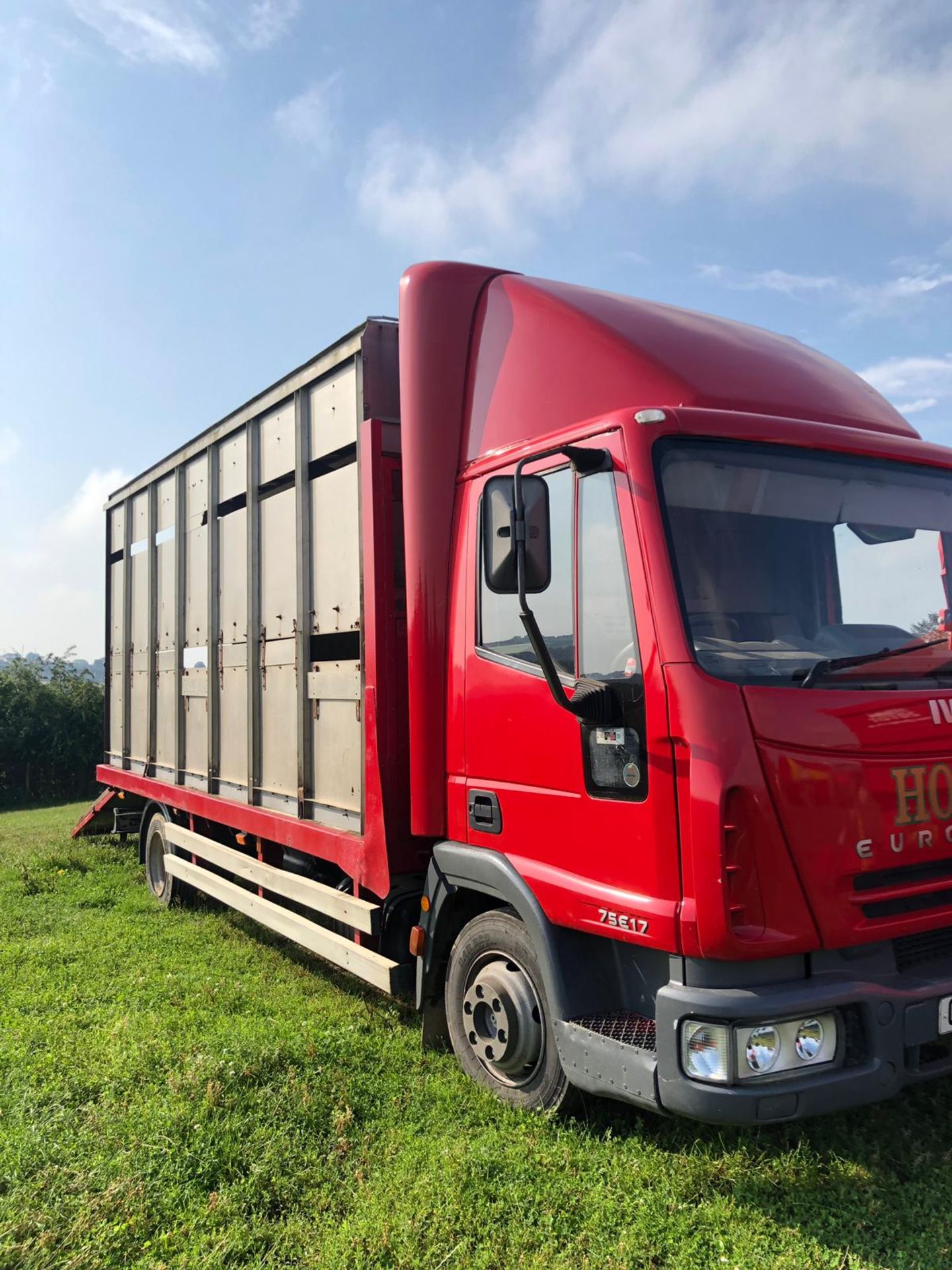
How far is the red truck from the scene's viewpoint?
279 centimetres

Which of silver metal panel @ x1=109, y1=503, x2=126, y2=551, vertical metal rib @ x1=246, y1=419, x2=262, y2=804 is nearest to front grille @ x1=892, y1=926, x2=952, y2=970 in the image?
vertical metal rib @ x1=246, y1=419, x2=262, y2=804

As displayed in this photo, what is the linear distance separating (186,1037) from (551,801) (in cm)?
245

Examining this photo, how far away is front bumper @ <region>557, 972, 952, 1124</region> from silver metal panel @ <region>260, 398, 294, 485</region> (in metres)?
3.78

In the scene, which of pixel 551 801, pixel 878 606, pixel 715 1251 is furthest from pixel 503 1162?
pixel 878 606

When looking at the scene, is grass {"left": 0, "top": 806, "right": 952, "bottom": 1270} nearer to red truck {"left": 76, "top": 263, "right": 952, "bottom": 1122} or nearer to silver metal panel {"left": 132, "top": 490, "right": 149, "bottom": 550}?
red truck {"left": 76, "top": 263, "right": 952, "bottom": 1122}

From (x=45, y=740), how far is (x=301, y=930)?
66.5 ft

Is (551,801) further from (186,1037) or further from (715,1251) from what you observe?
(186,1037)

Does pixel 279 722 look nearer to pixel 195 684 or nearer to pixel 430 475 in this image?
pixel 195 684

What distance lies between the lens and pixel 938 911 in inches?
120

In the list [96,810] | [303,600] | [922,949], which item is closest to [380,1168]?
[922,949]

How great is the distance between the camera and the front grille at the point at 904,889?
291cm

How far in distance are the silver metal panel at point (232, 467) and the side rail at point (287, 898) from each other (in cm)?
246

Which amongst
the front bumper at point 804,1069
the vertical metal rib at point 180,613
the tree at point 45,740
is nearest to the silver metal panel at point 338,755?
the front bumper at point 804,1069

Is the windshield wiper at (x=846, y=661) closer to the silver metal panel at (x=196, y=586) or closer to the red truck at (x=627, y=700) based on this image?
the red truck at (x=627, y=700)
